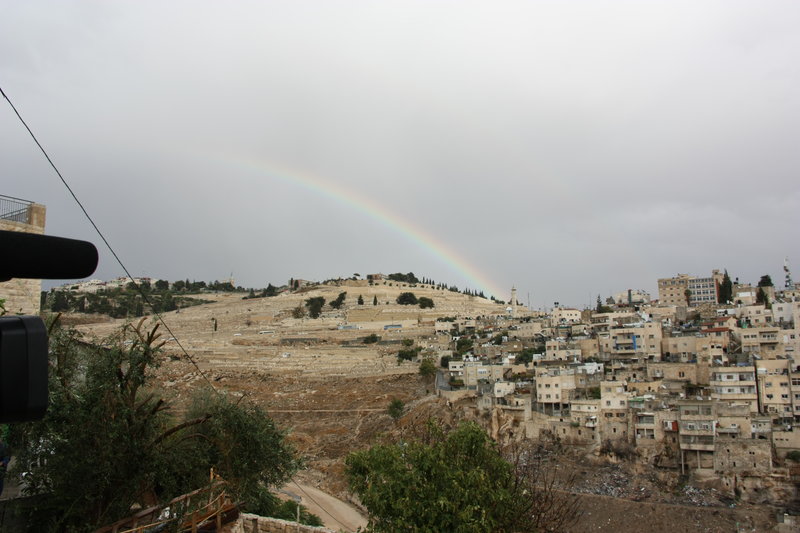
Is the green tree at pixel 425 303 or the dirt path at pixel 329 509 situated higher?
the green tree at pixel 425 303

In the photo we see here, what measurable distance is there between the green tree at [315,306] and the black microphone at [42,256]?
94486mm

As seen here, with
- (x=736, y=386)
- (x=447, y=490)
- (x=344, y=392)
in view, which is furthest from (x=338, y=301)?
(x=447, y=490)

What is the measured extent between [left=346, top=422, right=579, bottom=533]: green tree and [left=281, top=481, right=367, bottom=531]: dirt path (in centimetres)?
1256

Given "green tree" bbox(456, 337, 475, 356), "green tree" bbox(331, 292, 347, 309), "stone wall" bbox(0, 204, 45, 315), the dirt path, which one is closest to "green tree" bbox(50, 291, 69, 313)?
"green tree" bbox(331, 292, 347, 309)

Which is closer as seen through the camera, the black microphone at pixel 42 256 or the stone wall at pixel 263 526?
the black microphone at pixel 42 256

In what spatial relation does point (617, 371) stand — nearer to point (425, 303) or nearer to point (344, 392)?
point (344, 392)

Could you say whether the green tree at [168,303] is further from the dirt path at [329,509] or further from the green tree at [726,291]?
the green tree at [726,291]

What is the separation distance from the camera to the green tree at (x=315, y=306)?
9622cm

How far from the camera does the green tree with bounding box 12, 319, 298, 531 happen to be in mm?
8227

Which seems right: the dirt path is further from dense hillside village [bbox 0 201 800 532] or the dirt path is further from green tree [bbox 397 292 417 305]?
green tree [bbox 397 292 417 305]

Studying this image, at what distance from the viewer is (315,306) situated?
99.1 m

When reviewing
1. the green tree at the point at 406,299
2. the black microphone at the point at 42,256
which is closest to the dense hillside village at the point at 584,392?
the black microphone at the point at 42,256

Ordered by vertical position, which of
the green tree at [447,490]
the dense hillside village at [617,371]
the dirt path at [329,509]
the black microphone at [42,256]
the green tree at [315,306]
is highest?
the black microphone at [42,256]

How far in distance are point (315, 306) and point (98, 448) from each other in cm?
9165
